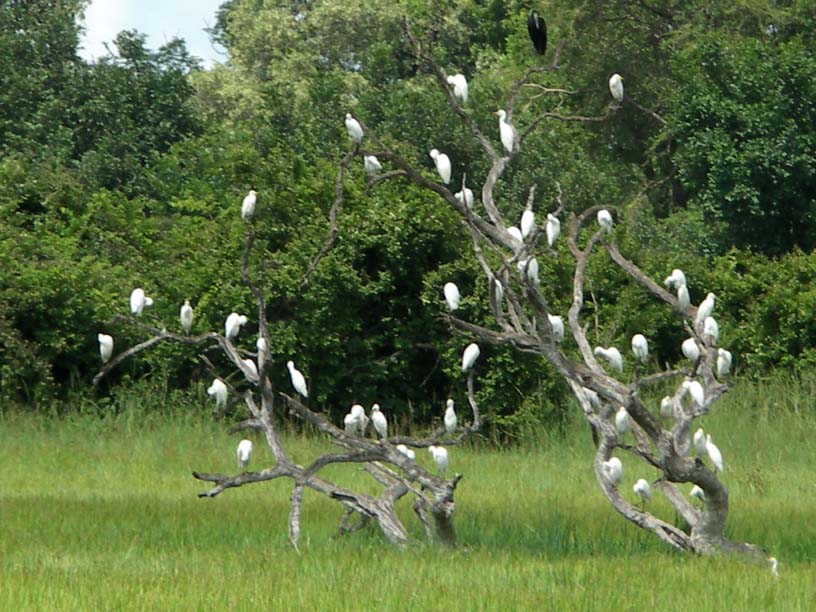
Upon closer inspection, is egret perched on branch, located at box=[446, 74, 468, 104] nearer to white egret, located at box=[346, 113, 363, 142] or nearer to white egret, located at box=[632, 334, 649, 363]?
white egret, located at box=[346, 113, 363, 142]

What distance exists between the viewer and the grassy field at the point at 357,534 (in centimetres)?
698

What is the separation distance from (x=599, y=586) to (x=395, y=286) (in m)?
9.52

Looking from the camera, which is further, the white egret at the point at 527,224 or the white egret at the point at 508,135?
the white egret at the point at 508,135

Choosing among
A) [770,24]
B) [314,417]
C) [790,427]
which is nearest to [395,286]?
[790,427]

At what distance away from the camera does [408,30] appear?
26.9ft

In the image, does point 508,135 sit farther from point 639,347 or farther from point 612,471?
point 612,471

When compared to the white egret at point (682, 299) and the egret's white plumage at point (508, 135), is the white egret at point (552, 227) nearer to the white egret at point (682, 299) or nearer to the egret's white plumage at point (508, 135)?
the egret's white plumage at point (508, 135)

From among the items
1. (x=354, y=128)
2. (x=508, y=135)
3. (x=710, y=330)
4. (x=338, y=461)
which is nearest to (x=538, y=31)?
(x=508, y=135)

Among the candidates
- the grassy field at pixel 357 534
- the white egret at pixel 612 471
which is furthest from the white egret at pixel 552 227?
the grassy field at pixel 357 534

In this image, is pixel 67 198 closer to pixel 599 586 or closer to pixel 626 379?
pixel 626 379

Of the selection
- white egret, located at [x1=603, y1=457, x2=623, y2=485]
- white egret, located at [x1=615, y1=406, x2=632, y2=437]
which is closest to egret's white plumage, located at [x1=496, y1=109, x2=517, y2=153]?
white egret, located at [x1=615, y1=406, x2=632, y2=437]

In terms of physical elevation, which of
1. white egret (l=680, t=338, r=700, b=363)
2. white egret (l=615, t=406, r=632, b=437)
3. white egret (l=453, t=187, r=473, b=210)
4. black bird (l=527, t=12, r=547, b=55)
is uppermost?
black bird (l=527, t=12, r=547, b=55)

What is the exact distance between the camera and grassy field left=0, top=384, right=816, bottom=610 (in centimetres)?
698

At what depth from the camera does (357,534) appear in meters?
9.23
